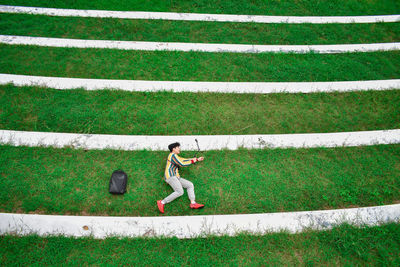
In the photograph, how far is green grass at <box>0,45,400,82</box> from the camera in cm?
677

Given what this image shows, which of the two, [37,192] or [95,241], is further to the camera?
[37,192]

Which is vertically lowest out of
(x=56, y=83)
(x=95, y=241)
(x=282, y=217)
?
(x=95, y=241)

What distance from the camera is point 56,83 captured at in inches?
252

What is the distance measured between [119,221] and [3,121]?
4075 millimetres

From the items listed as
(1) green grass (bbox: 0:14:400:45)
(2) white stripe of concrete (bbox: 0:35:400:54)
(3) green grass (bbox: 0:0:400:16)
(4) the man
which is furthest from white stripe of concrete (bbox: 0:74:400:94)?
(3) green grass (bbox: 0:0:400:16)

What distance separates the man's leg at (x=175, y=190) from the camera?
14.9ft

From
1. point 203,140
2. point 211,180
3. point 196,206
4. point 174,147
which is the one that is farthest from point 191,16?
point 196,206

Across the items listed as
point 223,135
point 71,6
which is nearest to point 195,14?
point 71,6

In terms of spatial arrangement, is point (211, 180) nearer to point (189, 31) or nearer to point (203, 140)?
point (203, 140)

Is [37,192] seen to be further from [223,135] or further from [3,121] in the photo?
[223,135]

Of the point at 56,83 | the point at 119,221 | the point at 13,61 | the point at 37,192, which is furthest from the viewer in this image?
the point at 13,61

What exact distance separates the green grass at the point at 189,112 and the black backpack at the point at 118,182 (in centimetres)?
124

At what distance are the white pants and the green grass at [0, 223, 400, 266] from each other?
0.75 metres

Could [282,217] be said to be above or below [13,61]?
below
